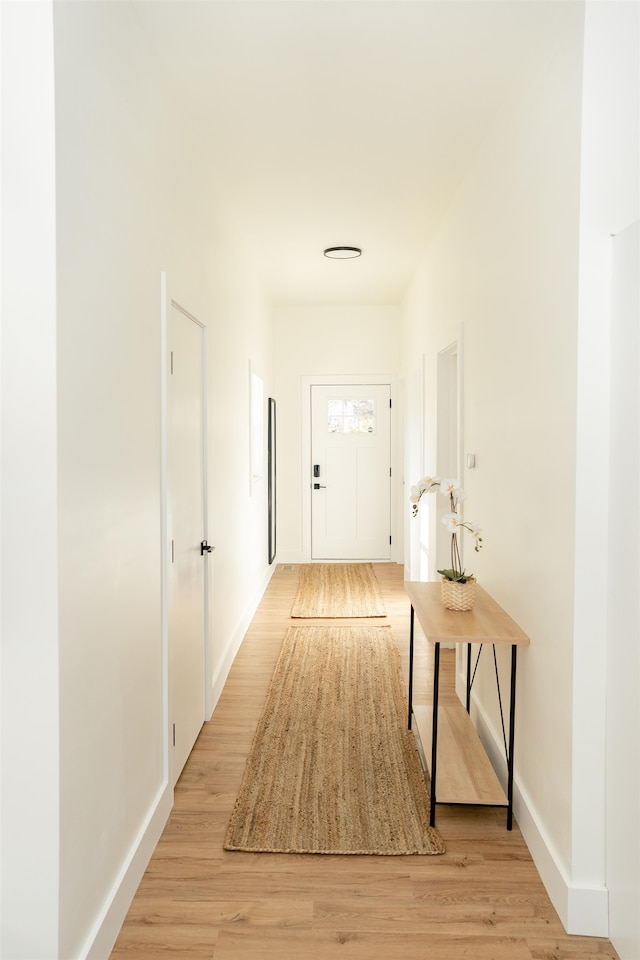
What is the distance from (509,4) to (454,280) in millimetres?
1794

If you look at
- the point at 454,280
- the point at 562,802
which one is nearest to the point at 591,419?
the point at 562,802

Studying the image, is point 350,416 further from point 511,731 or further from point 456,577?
→ point 511,731

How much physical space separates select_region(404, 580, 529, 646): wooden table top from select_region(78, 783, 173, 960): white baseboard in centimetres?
112

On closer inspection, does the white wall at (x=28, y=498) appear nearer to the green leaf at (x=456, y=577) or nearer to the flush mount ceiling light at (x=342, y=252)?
the green leaf at (x=456, y=577)

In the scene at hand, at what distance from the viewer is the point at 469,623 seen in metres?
2.47

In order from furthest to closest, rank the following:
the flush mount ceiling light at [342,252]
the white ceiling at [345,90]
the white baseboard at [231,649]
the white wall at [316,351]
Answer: the white wall at [316,351]
the flush mount ceiling light at [342,252]
the white baseboard at [231,649]
the white ceiling at [345,90]

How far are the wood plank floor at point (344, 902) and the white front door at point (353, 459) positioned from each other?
15.8 ft

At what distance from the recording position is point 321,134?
2.95 meters

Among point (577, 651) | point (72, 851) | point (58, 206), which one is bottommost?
point (72, 851)

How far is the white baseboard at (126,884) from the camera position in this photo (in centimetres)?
171

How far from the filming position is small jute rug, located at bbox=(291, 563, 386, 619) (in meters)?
5.33

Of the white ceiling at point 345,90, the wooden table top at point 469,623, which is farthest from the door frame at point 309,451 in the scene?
the wooden table top at point 469,623

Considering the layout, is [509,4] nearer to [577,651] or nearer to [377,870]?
[577,651]

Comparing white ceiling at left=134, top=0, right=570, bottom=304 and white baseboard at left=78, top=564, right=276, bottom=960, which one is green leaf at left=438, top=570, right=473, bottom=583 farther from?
white ceiling at left=134, top=0, right=570, bottom=304
